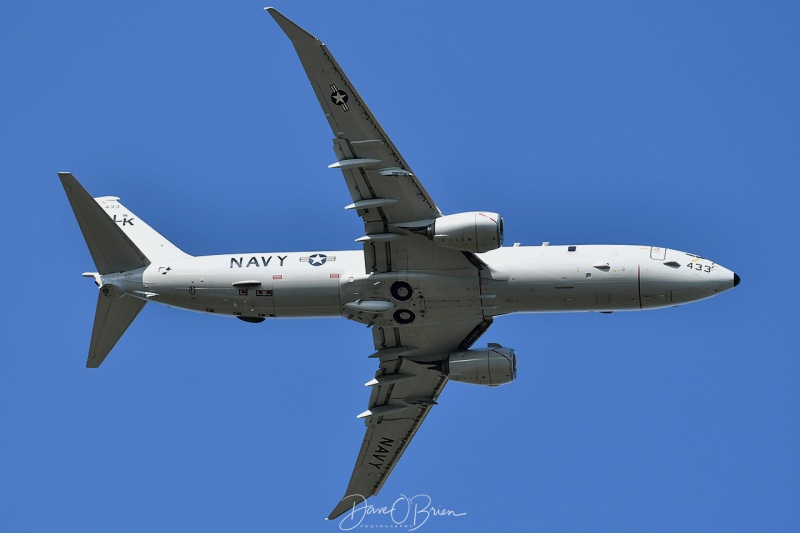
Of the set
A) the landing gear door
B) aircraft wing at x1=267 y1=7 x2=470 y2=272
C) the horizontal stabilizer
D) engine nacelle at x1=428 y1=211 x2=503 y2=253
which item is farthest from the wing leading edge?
the horizontal stabilizer

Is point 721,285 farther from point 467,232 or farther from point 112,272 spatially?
point 112,272

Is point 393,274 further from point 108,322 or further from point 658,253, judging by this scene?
point 108,322

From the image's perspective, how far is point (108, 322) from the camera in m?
60.1

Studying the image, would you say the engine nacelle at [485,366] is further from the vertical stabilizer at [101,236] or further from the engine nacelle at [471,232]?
the vertical stabilizer at [101,236]

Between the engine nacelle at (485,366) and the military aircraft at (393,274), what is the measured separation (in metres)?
0.05

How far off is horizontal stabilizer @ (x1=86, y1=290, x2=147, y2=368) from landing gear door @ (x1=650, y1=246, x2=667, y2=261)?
860 inches

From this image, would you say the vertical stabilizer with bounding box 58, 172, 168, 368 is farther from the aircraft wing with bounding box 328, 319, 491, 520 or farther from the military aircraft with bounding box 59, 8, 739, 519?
the aircraft wing with bounding box 328, 319, 491, 520

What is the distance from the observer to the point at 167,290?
58.2m

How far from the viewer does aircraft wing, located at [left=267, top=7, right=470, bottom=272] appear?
173 feet

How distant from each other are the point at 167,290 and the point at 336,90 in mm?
11789

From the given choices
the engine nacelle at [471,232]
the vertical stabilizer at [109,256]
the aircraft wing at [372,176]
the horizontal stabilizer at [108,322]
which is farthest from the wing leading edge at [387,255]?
the horizontal stabilizer at [108,322]

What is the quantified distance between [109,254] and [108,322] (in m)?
3.24

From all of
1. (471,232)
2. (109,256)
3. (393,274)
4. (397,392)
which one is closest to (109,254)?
(109,256)

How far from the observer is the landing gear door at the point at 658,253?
5653cm
